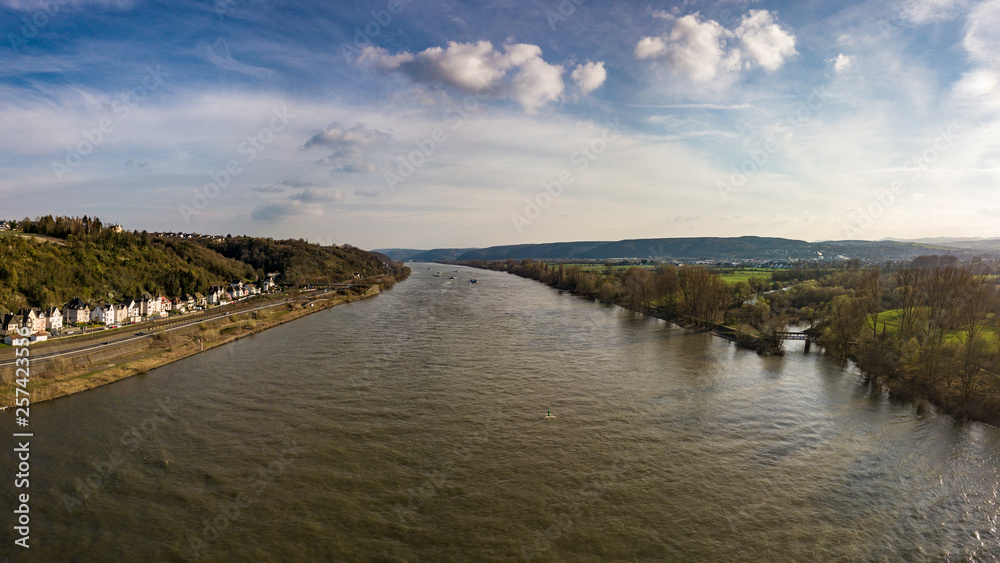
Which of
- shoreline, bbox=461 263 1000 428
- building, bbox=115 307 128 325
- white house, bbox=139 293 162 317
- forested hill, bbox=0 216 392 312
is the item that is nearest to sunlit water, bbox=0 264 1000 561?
shoreline, bbox=461 263 1000 428

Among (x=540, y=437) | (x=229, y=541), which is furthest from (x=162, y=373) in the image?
(x=540, y=437)

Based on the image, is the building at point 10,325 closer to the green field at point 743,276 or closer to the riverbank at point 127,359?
the riverbank at point 127,359

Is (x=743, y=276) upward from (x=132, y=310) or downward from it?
upward

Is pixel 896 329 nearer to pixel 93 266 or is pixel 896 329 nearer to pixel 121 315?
pixel 121 315

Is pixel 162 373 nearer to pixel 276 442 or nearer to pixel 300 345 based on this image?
pixel 300 345

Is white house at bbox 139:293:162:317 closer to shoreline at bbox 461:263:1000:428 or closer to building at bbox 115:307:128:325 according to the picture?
building at bbox 115:307:128:325

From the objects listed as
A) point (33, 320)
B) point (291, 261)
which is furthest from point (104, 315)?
point (291, 261)

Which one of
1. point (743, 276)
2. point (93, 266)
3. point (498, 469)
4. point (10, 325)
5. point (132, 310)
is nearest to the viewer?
point (498, 469)
